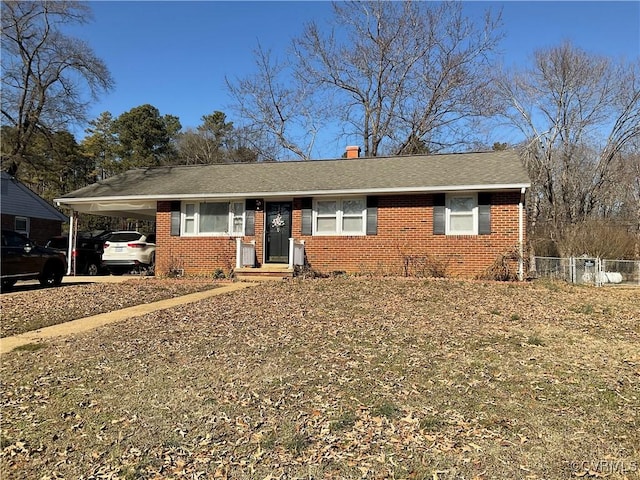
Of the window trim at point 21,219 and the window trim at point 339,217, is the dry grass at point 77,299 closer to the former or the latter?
the window trim at point 339,217

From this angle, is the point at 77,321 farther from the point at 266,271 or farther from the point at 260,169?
the point at 260,169

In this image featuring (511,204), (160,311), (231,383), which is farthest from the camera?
(511,204)

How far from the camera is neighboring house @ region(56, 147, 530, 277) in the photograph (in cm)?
1297

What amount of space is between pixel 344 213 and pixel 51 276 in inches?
327

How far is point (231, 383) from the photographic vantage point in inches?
177

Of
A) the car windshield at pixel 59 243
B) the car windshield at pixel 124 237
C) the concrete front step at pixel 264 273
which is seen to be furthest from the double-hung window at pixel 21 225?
the concrete front step at pixel 264 273

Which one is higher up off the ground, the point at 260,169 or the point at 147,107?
the point at 147,107

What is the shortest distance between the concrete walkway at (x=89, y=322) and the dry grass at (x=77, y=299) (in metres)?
0.29

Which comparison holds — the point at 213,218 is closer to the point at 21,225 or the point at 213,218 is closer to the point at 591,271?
the point at 591,271

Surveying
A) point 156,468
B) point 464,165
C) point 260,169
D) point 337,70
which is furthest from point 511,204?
point 337,70

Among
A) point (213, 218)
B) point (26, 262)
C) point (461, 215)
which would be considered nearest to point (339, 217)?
point (461, 215)

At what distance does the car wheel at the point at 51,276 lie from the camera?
40.8 feet

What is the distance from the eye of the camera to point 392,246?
13.7 m

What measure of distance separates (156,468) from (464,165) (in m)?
13.2
